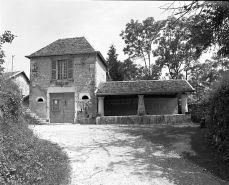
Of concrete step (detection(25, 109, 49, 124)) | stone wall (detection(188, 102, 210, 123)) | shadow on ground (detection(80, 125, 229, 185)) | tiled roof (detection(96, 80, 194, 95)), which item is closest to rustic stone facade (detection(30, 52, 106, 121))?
concrete step (detection(25, 109, 49, 124))

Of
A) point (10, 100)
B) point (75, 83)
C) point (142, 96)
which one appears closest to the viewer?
point (10, 100)

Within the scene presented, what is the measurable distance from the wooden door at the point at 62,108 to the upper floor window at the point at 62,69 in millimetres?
A: 1381

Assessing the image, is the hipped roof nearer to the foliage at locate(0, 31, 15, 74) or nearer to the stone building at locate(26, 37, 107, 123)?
the stone building at locate(26, 37, 107, 123)

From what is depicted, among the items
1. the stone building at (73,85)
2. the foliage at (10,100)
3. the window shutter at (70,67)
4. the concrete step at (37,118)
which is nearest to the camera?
the foliage at (10,100)

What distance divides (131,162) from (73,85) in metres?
10.9

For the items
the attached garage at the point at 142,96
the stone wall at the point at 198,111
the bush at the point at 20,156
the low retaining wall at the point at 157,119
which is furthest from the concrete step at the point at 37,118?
the stone wall at the point at 198,111

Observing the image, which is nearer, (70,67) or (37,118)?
(37,118)

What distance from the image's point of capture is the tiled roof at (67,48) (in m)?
15.9

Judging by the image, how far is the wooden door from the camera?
52.0 feet

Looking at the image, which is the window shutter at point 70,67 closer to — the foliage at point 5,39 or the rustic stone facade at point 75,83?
the rustic stone facade at point 75,83

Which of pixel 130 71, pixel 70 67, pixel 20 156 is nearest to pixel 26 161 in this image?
pixel 20 156

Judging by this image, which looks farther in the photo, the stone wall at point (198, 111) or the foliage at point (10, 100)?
the stone wall at point (198, 111)

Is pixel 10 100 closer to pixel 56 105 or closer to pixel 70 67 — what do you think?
pixel 56 105

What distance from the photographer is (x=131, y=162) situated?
228 inches
